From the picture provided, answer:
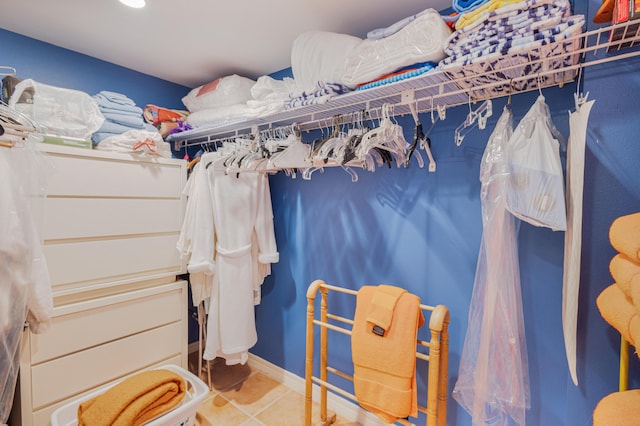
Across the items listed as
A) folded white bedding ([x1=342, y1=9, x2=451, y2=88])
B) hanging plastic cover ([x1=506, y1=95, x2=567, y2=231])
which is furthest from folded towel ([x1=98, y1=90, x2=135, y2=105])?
hanging plastic cover ([x1=506, y1=95, x2=567, y2=231])

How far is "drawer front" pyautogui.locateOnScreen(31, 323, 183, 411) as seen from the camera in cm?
162

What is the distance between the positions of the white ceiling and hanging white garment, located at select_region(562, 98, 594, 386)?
92 centimetres

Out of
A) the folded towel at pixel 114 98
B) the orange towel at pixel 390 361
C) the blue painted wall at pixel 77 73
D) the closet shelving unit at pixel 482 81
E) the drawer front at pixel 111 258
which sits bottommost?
the orange towel at pixel 390 361

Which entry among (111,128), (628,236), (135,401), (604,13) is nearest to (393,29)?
(604,13)

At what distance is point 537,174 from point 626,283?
0.40 m

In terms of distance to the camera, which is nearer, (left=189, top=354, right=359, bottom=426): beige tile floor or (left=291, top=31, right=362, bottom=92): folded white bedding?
(left=291, top=31, right=362, bottom=92): folded white bedding

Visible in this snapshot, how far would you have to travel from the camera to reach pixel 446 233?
1657 mm

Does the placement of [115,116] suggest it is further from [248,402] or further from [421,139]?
[248,402]

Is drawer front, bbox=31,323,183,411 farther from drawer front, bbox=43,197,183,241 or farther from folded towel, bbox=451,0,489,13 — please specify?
folded towel, bbox=451,0,489,13

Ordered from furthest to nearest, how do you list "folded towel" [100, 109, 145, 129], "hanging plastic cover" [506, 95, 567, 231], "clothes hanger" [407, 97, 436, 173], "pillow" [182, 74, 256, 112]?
1. "pillow" [182, 74, 256, 112]
2. "folded towel" [100, 109, 145, 129]
3. "clothes hanger" [407, 97, 436, 173]
4. "hanging plastic cover" [506, 95, 567, 231]

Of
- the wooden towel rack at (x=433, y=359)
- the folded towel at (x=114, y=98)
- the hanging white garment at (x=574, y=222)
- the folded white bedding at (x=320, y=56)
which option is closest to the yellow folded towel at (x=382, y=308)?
the wooden towel rack at (x=433, y=359)

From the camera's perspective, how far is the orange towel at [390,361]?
140 centimetres

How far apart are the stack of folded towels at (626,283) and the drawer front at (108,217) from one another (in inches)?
87.8

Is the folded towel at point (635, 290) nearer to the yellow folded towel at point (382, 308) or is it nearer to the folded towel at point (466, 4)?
the yellow folded towel at point (382, 308)
